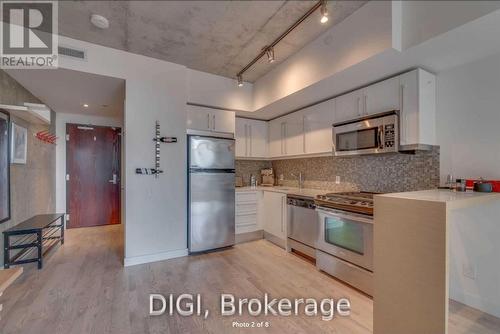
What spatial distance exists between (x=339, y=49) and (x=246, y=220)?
2.67 m

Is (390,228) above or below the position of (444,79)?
below

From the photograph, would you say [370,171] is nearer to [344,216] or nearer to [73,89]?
[344,216]

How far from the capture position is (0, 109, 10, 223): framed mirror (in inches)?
97.1

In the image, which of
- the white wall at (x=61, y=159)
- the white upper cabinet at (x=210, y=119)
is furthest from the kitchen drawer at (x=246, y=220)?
the white wall at (x=61, y=159)

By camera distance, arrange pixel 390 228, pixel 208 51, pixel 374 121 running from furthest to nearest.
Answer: pixel 208 51 < pixel 374 121 < pixel 390 228

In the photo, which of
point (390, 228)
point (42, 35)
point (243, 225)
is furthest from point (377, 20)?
point (42, 35)

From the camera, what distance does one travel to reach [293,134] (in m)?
3.63

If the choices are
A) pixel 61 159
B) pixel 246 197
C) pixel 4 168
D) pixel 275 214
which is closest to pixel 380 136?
pixel 275 214

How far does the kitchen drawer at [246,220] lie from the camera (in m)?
3.61

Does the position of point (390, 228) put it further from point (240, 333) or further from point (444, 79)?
point (444, 79)

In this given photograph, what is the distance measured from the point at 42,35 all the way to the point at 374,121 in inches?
142

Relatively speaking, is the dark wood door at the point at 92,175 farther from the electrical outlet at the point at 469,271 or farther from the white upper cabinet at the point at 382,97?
the electrical outlet at the point at 469,271

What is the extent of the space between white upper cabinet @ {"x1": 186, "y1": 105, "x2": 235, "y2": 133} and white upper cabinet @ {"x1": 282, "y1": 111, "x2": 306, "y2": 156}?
0.90 m

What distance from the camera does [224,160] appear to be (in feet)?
11.0
